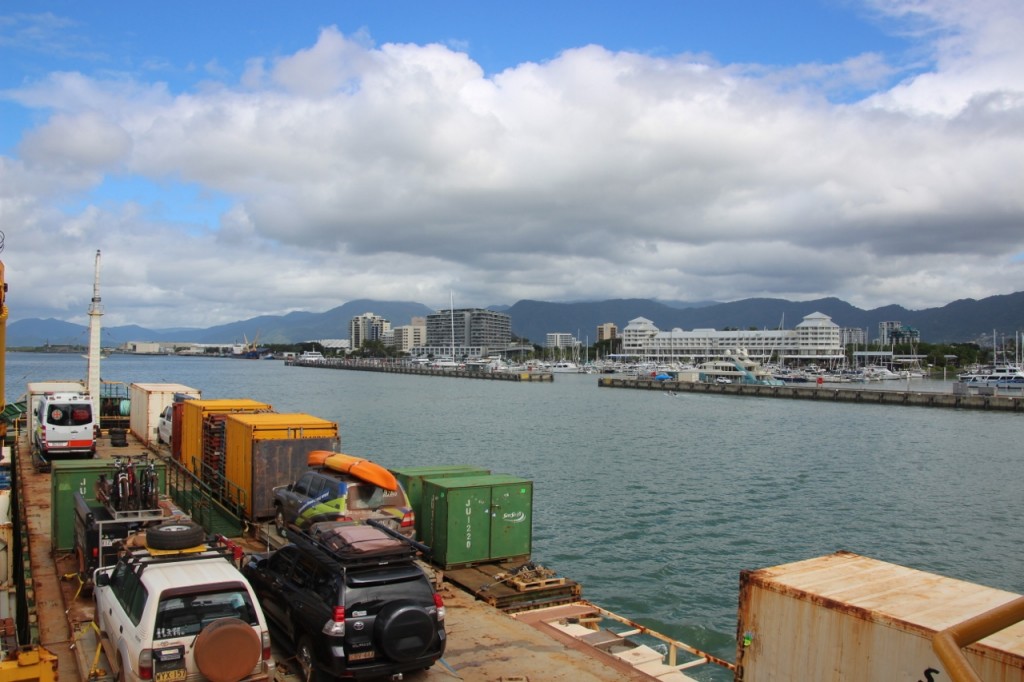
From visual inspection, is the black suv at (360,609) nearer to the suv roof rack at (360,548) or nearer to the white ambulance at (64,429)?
the suv roof rack at (360,548)

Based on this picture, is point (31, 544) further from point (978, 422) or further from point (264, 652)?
point (978, 422)

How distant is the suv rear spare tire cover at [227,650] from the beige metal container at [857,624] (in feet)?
17.9

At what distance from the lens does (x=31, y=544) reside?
15227mm

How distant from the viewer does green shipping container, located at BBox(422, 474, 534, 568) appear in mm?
14680

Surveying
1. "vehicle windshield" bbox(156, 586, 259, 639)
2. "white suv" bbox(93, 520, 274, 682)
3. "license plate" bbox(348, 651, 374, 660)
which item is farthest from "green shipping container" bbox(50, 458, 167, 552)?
"license plate" bbox(348, 651, 374, 660)

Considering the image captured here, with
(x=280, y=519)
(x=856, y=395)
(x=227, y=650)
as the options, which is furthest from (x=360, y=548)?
(x=856, y=395)

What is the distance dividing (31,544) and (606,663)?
1209cm

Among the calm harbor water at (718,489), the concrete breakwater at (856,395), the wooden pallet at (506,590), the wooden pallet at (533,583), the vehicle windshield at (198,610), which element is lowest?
the calm harbor water at (718,489)

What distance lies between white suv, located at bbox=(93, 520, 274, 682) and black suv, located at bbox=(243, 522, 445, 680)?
910 mm

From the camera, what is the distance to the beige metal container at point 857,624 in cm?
671

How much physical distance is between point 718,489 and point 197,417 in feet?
75.5

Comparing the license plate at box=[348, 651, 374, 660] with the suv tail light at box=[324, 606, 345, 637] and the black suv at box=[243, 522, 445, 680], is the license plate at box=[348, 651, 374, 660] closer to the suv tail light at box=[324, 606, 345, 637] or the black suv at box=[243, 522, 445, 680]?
the black suv at box=[243, 522, 445, 680]

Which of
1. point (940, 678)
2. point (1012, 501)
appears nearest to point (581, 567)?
point (940, 678)

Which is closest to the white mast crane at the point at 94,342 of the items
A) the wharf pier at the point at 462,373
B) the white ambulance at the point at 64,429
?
the white ambulance at the point at 64,429
